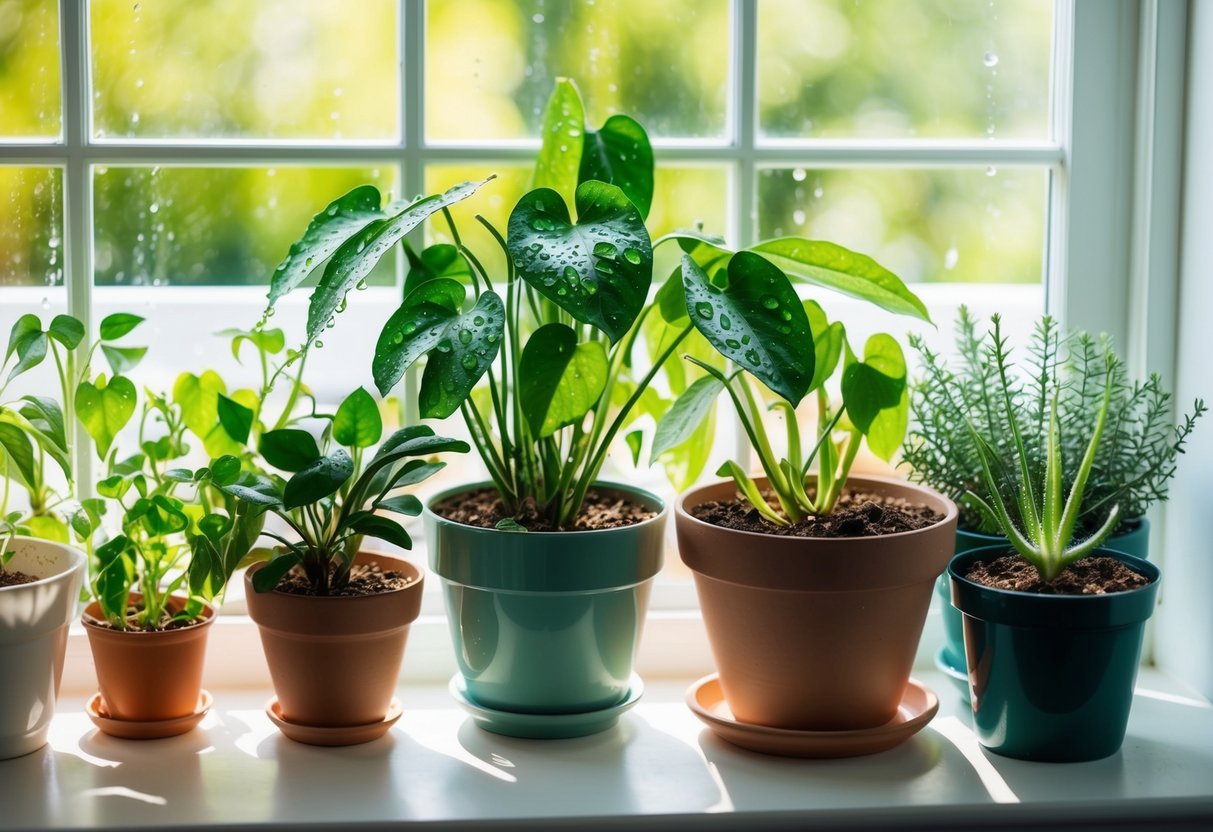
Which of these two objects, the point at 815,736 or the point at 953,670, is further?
the point at 953,670

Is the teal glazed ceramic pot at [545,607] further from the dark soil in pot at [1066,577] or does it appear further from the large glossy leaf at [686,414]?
the dark soil in pot at [1066,577]

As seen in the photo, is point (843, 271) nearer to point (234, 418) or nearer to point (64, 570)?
point (234, 418)

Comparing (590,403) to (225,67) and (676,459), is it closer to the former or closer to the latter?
(676,459)

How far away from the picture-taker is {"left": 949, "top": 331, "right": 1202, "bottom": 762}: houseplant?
3.18ft

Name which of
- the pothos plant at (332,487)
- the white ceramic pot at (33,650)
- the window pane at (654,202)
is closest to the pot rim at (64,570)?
the white ceramic pot at (33,650)

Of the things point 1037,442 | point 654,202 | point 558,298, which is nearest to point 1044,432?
point 1037,442

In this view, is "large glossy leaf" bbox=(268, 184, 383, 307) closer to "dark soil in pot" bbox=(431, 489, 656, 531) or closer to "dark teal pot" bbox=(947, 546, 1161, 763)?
"dark soil in pot" bbox=(431, 489, 656, 531)

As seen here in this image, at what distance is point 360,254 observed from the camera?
0.91 meters

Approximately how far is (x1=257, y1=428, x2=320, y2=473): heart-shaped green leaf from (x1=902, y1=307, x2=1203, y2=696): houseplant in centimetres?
57

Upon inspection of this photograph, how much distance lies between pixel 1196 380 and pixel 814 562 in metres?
0.49

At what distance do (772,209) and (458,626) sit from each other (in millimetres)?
560

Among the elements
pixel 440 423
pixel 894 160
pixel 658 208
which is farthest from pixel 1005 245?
pixel 440 423

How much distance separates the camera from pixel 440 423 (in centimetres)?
127

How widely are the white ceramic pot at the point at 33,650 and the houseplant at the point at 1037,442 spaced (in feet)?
2.61
